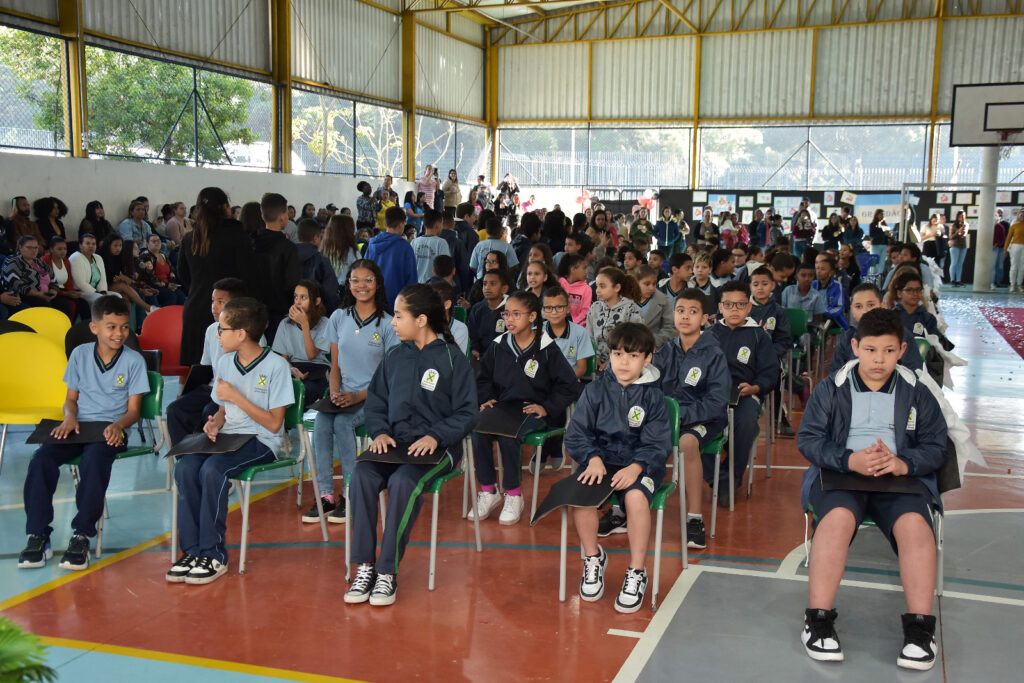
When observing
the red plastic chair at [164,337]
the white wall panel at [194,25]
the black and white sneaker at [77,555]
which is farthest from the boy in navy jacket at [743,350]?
the white wall panel at [194,25]

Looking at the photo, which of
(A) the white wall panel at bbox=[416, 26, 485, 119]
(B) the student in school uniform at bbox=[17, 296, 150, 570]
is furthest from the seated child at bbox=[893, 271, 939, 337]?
(A) the white wall panel at bbox=[416, 26, 485, 119]

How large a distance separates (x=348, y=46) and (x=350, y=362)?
1518 centimetres

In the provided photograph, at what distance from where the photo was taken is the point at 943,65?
20.4 m

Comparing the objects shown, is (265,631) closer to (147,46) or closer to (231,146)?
(147,46)

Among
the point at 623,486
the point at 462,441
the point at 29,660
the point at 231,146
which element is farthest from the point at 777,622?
the point at 231,146

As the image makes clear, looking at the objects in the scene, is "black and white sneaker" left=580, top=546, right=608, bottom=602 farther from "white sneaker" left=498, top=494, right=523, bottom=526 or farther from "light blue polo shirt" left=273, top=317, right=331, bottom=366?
"light blue polo shirt" left=273, top=317, right=331, bottom=366

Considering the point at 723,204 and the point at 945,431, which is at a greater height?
the point at 723,204

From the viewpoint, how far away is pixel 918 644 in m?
3.07

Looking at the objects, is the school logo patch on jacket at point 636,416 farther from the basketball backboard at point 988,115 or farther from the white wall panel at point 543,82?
the white wall panel at point 543,82

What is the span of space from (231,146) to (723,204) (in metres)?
12.5

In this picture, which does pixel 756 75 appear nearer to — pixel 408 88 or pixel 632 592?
pixel 408 88

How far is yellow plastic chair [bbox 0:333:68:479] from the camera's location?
492cm

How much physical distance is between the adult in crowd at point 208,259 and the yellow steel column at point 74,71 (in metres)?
8.34

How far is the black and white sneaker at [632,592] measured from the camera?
3.52 meters
